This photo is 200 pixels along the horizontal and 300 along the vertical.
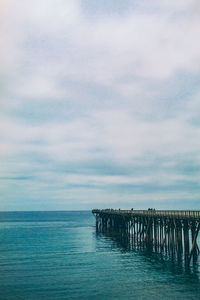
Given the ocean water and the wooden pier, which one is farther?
the wooden pier

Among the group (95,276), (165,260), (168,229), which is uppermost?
(168,229)

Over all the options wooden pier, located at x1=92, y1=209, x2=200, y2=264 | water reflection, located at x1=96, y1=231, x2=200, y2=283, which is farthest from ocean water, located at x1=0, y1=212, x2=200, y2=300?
wooden pier, located at x1=92, y1=209, x2=200, y2=264

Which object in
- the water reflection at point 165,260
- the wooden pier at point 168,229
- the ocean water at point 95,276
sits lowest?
the ocean water at point 95,276

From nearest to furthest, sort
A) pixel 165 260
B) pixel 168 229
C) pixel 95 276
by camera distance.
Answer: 1. pixel 95 276
2. pixel 165 260
3. pixel 168 229

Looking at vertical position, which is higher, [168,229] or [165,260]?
[168,229]

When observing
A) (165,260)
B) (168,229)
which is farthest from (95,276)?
(168,229)

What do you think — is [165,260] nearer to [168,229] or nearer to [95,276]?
[168,229]

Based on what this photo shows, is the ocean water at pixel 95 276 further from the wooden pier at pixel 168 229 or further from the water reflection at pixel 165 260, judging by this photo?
the wooden pier at pixel 168 229

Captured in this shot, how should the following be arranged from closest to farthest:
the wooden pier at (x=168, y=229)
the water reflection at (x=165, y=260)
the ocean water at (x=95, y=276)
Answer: the ocean water at (x=95, y=276) < the water reflection at (x=165, y=260) < the wooden pier at (x=168, y=229)

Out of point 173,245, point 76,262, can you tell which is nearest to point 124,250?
point 173,245

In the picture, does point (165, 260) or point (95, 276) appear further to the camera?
point (165, 260)

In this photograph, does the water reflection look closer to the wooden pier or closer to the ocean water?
the ocean water

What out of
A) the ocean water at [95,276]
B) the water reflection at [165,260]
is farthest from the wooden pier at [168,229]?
the ocean water at [95,276]

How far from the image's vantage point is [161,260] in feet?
122
